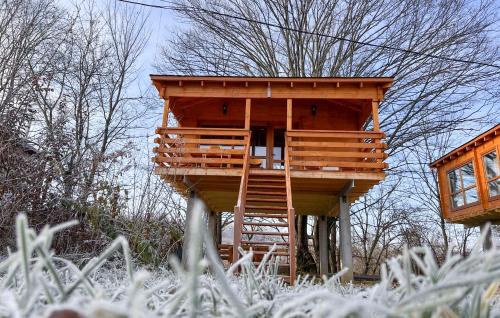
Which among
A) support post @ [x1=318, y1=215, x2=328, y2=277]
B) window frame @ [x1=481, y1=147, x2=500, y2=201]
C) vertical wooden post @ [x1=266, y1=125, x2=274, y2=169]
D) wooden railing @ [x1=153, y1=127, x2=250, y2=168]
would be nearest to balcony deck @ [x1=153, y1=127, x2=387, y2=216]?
wooden railing @ [x1=153, y1=127, x2=250, y2=168]

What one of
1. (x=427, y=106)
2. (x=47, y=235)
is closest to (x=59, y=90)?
(x=427, y=106)

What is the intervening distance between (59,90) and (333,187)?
8.99m

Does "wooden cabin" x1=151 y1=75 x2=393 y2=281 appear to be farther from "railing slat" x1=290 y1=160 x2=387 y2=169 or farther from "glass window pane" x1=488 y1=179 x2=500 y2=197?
"glass window pane" x1=488 y1=179 x2=500 y2=197

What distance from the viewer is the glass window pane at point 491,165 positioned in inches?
435

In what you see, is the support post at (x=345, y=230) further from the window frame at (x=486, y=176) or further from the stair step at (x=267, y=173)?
Result: the window frame at (x=486, y=176)

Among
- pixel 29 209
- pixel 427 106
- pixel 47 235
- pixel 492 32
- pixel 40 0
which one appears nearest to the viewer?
pixel 47 235

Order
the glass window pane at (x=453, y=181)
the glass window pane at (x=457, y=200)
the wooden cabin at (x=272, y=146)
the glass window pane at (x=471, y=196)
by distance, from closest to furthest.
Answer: the wooden cabin at (x=272, y=146), the glass window pane at (x=471, y=196), the glass window pane at (x=457, y=200), the glass window pane at (x=453, y=181)

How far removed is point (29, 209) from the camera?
197 inches

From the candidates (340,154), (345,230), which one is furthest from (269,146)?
(345,230)

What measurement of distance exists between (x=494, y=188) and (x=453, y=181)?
81.6 inches

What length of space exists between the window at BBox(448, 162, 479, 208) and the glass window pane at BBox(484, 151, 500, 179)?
66cm

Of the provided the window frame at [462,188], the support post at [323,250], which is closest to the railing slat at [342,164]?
the support post at [323,250]

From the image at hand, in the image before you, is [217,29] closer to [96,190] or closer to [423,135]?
[423,135]

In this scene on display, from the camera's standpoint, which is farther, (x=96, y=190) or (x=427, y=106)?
(x=427, y=106)
